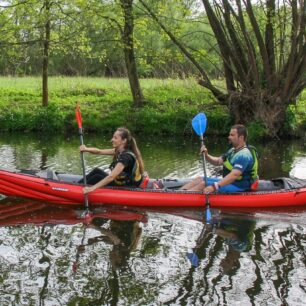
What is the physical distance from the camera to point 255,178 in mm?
8047

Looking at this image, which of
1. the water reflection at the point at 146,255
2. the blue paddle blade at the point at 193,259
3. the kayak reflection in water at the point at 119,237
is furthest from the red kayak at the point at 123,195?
the blue paddle blade at the point at 193,259

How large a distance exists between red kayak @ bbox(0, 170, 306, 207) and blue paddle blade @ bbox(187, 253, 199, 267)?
203 cm

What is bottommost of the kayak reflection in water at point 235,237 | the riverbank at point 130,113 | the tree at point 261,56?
the kayak reflection in water at point 235,237

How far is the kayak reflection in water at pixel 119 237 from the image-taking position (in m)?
→ 5.80

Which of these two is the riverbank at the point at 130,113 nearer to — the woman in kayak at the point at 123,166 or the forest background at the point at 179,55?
the forest background at the point at 179,55

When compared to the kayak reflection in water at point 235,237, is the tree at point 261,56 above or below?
above

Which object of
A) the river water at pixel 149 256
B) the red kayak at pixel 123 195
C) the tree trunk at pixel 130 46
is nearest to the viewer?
the river water at pixel 149 256

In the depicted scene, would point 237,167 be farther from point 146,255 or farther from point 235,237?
point 146,255

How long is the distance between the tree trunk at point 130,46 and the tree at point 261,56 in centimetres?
67

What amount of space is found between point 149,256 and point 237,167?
96.7 inches

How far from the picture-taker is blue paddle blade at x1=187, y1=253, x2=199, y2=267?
566 centimetres

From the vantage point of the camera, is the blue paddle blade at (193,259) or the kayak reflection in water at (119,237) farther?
the kayak reflection in water at (119,237)

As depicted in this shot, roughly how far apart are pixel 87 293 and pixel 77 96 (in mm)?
15746

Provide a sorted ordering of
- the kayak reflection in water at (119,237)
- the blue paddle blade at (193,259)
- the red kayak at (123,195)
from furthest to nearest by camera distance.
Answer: the red kayak at (123,195) < the kayak reflection in water at (119,237) < the blue paddle blade at (193,259)
